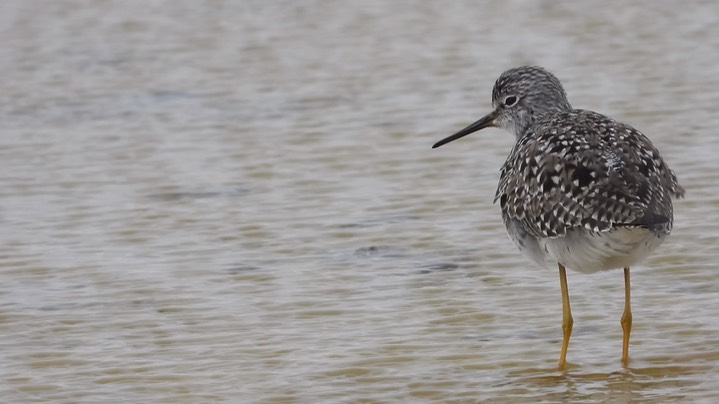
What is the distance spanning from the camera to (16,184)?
10.1 m

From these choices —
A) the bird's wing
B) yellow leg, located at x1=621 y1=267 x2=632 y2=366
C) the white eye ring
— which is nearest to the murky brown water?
yellow leg, located at x1=621 y1=267 x2=632 y2=366

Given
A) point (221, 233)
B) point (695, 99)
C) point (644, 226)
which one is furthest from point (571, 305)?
point (695, 99)

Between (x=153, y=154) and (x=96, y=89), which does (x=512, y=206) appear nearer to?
(x=153, y=154)

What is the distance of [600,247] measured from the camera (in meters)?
6.69

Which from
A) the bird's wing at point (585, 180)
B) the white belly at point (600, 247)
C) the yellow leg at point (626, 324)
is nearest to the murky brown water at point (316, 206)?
the yellow leg at point (626, 324)

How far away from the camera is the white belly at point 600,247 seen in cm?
658

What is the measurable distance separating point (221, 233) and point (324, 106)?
9.15ft

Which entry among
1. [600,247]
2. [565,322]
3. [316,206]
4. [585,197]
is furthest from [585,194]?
[316,206]

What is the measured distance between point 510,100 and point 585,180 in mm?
1616

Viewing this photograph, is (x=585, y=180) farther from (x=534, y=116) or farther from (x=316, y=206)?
(x=316, y=206)

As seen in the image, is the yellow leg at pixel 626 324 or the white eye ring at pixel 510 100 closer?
the yellow leg at pixel 626 324

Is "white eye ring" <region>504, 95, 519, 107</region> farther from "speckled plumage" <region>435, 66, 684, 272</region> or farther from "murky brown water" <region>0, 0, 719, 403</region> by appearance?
"murky brown water" <region>0, 0, 719, 403</region>

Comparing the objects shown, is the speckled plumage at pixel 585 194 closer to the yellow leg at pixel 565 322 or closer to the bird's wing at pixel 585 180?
the bird's wing at pixel 585 180

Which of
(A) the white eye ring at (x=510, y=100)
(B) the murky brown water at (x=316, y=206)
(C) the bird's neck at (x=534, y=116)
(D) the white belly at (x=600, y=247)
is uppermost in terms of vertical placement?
(A) the white eye ring at (x=510, y=100)
